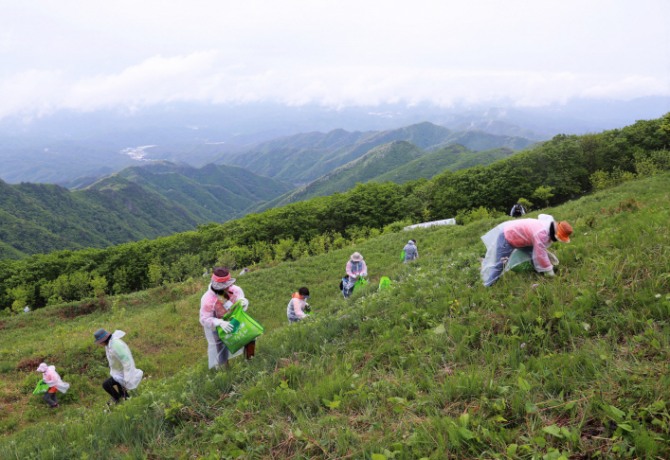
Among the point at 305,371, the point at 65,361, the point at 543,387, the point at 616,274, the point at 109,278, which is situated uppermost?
the point at 616,274

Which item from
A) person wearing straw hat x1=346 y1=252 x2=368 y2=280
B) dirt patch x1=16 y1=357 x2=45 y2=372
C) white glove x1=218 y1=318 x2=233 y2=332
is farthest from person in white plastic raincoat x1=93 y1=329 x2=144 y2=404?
dirt patch x1=16 y1=357 x2=45 y2=372

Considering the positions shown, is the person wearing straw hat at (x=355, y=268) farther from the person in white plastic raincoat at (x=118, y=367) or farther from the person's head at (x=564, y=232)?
the person's head at (x=564, y=232)

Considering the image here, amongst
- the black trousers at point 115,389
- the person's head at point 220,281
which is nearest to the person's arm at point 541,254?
the person's head at point 220,281

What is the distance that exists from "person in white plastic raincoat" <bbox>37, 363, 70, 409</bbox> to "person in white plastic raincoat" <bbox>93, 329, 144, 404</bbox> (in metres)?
4.63

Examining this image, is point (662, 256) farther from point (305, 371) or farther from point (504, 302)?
point (305, 371)

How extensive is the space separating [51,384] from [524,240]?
44.9ft

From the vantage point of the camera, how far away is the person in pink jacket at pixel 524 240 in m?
5.94

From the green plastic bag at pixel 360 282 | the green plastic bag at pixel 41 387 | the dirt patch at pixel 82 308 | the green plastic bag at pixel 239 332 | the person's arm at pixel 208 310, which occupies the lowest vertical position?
the dirt patch at pixel 82 308

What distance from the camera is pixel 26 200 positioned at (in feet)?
447

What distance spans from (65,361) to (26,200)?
538 ft

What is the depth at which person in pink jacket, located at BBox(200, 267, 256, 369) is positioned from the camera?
6531 millimetres

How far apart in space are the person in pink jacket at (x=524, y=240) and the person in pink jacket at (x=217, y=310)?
4.55 m

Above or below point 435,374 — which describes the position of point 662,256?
above

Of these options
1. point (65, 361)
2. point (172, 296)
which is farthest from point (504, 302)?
point (172, 296)
